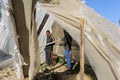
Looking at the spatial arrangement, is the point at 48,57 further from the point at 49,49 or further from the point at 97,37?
the point at 97,37

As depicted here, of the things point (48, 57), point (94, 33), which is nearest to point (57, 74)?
point (48, 57)

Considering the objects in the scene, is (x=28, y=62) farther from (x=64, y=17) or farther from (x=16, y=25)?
(x=64, y=17)

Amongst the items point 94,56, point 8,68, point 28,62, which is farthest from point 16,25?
point 8,68

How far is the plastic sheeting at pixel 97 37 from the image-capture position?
5.54 metres

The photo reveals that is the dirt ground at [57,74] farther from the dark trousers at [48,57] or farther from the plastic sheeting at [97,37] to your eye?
the plastic sheeting at [97,37]

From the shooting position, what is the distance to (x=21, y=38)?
802cm

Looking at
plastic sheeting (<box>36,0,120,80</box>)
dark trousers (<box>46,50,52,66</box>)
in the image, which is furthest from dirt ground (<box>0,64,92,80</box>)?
plastic sheeting (<box>36,0,120,80</box>)

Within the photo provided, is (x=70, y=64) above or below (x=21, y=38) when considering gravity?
below

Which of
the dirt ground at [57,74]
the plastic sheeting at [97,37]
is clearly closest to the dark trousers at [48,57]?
the dirt ground at [57,74]

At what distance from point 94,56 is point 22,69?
2.68 metres

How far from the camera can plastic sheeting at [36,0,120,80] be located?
18.2 feet

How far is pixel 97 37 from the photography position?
584 cm

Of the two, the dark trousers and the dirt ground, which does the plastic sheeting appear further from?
the dark trousers

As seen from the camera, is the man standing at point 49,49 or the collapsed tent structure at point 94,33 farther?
the man standing at point 49,49
